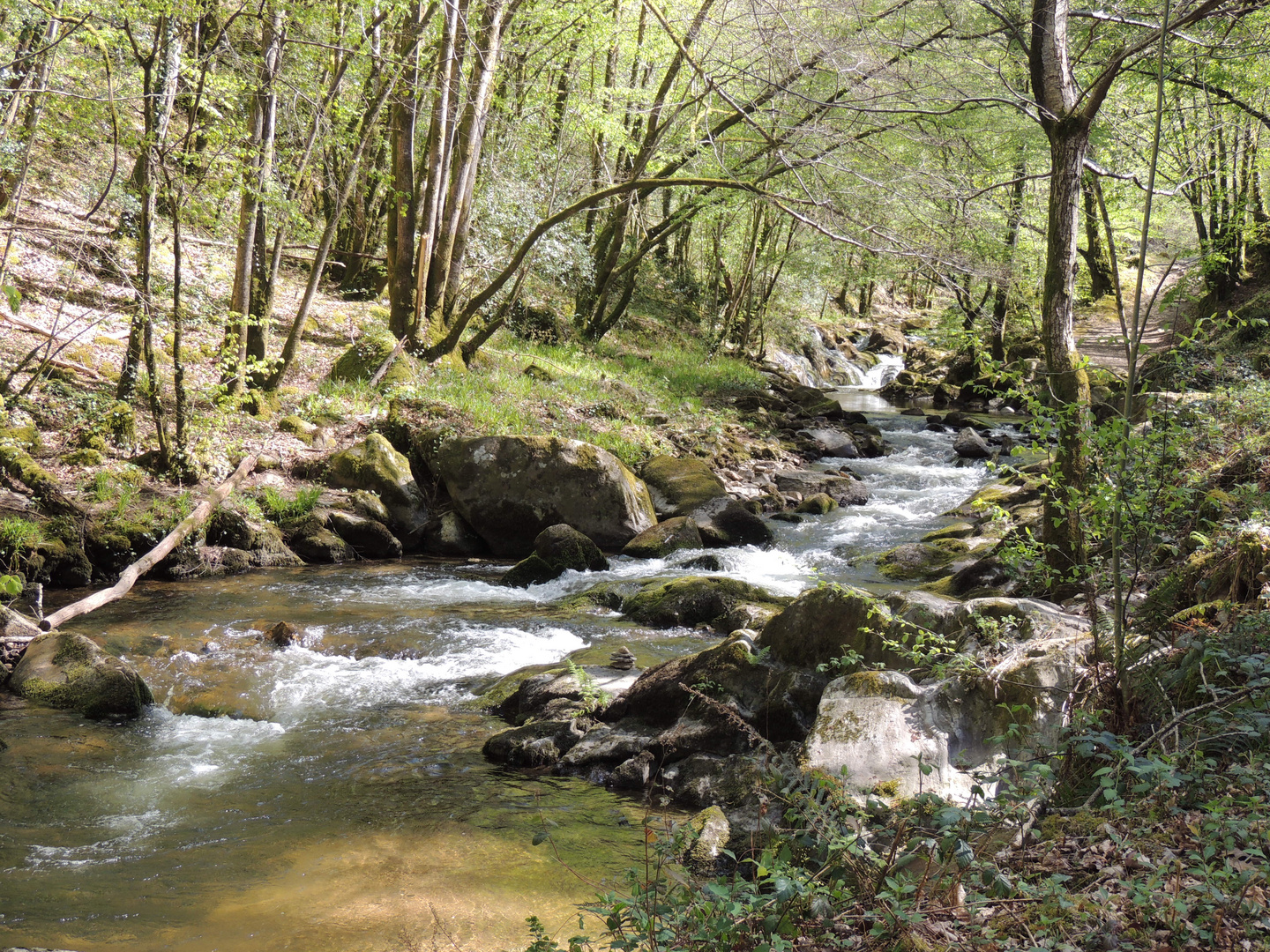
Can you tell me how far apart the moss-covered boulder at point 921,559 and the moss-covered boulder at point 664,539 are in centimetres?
232

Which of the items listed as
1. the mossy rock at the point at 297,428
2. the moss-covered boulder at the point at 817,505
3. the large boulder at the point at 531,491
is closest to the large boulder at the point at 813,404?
the moss-covered boulder at the point at 817,505

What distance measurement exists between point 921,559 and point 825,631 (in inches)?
172

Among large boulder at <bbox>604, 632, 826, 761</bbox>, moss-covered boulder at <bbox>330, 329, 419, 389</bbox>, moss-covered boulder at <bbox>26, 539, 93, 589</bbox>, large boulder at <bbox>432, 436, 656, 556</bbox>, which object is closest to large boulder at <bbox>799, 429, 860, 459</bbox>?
large boulder at <bbox>432, 436, 656, 556</bbox>

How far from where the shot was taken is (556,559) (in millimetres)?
9391

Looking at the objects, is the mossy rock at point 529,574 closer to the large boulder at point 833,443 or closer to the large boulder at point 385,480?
the large boulder at point 385,480

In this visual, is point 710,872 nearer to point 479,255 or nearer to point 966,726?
point 966,726

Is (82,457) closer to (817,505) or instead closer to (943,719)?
(943,719)

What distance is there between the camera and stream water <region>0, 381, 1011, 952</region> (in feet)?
11.3

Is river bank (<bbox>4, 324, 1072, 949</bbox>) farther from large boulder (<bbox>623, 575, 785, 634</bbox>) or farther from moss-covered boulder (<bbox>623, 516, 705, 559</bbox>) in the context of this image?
moss-covered boulder (<bbox>623, 516, 705, 559</bbox>)

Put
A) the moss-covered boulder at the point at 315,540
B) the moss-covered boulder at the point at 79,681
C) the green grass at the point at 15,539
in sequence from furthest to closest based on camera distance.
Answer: the moss-covered boulder at the point at 315,540
the green grass at the point at 15,539
the moss-covered boulder at the point at 79,681

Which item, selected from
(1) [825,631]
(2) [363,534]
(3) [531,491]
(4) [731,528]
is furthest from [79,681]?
(4) [731,528]

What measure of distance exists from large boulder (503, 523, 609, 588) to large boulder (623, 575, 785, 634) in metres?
1.31

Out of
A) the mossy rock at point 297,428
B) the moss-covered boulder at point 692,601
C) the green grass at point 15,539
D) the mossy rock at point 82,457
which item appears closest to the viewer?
the green grass at point 15,539

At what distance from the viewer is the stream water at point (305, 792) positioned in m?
3.44
